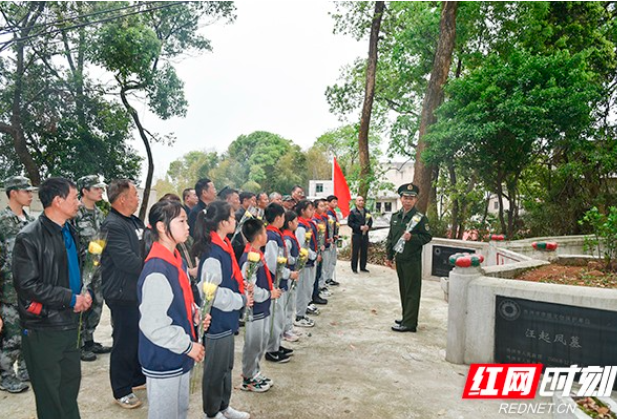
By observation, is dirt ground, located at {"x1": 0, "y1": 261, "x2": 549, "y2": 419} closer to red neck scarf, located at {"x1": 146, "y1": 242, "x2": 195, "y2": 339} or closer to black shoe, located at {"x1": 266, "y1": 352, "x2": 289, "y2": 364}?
black shoe, located at {"x1": 266, "y1": 352, "x2": 289, "y2": 364}

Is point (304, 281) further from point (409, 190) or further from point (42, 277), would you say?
point (42, 277)

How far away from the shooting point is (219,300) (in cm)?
330

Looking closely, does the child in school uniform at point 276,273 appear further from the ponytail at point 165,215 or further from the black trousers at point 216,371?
the ponytail at point 165,215

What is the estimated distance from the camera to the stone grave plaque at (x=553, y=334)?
4297mm

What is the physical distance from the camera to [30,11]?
41.2ft

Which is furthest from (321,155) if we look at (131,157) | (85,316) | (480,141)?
(85,316)

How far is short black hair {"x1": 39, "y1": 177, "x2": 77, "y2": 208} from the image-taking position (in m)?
3.02

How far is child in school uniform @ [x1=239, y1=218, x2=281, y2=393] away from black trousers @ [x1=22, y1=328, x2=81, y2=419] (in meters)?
1.60

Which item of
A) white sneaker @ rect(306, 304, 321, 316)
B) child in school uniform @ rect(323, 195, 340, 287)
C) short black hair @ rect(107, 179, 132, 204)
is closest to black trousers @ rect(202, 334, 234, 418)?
short black hair @ rect(107, 179, 132, 204)

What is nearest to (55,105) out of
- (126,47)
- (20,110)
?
(20,110)

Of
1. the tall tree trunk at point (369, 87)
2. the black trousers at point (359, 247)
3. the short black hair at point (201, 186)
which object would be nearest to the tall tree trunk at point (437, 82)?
the black trousers at point (359, 247)

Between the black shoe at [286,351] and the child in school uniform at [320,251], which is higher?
the child in school uniform at [320,251]

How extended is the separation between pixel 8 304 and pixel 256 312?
8.30 ft

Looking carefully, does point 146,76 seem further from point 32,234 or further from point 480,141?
point 32,234
